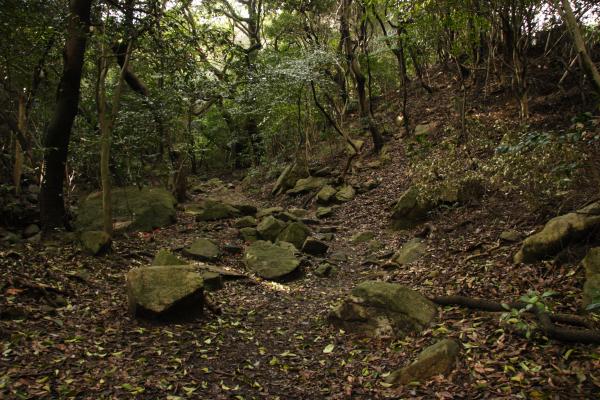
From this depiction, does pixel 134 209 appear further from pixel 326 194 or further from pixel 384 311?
pixel 384 311

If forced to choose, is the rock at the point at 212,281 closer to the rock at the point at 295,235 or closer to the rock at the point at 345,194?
the rock at the point at 295,235

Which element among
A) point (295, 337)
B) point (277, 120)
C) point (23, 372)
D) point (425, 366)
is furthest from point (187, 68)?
point (277, 120)

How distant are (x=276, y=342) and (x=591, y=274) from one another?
3.89m

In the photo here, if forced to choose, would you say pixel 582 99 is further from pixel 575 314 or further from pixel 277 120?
pixel 277 120

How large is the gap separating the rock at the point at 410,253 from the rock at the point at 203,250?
3.93 m

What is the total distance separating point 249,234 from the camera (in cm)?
1098

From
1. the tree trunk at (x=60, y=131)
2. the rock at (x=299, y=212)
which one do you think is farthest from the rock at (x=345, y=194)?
the tree trunk at (x=60, y=131)

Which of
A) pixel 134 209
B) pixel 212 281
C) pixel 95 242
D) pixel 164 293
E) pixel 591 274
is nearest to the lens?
pixel 591 274

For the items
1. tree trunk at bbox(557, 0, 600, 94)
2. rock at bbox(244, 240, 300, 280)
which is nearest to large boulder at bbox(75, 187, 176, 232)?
rock at bbox(244, 240, 300, 280)

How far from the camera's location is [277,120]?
18.1 metres

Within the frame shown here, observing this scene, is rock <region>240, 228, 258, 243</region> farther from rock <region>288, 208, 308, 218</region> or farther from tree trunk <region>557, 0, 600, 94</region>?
tree trunk <region>557, 0, 600, 94</region>

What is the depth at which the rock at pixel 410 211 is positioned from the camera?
9.80 metres

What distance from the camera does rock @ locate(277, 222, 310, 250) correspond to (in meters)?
10.3

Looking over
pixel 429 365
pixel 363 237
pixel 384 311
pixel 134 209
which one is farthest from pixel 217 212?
pixel 429 365
